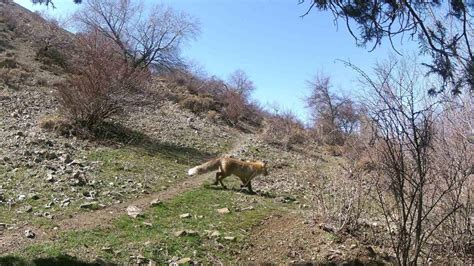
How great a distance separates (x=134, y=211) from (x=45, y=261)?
307 centimetres

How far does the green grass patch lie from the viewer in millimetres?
7461

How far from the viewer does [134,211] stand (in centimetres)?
980

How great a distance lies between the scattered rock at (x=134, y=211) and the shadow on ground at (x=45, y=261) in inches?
97.0

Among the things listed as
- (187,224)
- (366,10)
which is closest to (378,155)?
(366,10)

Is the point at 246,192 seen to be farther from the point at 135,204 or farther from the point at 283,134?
the point at 283,134

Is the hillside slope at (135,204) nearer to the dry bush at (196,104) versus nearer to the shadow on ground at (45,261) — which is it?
the shadow on ground at (45,261)

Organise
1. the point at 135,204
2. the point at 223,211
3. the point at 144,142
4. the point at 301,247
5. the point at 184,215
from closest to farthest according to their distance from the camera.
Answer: the point at 301,247
the point at 184,215
the point at 135,204
the point at 223,211
the point at 144,142

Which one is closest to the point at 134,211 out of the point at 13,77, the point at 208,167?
the point at 208,167

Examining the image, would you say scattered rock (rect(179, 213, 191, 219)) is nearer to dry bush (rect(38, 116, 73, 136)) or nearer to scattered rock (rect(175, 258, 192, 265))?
scattered rock (rect(175, 258, 192, 265))

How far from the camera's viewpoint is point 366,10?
6684 mm

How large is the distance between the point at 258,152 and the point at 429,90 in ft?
55.7

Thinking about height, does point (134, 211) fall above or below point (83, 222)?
above

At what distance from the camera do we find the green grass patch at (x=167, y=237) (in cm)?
746

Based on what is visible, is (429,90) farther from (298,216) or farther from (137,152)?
(137,152)
